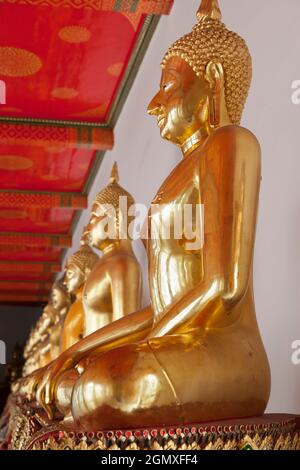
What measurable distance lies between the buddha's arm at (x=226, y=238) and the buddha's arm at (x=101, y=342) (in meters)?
0.37

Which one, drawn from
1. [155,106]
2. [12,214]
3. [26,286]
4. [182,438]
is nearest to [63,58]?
[155,106]

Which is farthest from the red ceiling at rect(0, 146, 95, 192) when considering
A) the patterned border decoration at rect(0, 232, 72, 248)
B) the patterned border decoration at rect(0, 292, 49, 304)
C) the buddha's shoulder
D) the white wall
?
the patterned border decoration at rect(0, 292, 49, 304)

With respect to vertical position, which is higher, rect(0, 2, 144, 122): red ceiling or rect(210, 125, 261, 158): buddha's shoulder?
rect(0, 2, 144, 122): red ceiling

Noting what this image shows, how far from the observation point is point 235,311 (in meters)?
1.36

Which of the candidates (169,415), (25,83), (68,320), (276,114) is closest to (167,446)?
(169,415)

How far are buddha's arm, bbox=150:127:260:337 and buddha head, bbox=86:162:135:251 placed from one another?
50.6 inches

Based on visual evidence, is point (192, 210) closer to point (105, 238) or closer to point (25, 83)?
point (105, 238)

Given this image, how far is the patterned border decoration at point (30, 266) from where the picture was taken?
860 centimetres

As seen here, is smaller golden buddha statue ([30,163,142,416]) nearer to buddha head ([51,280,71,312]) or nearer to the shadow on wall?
buddha head ([51,280,71,312])

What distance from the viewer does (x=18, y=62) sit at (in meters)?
3.58

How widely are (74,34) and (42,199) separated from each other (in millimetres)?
2533

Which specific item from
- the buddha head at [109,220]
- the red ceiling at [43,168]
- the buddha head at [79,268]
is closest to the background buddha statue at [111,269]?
the buddha head at [109,220]

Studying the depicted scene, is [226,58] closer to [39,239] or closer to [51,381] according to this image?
[51,381]

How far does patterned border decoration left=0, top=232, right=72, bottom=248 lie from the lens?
7.25m
